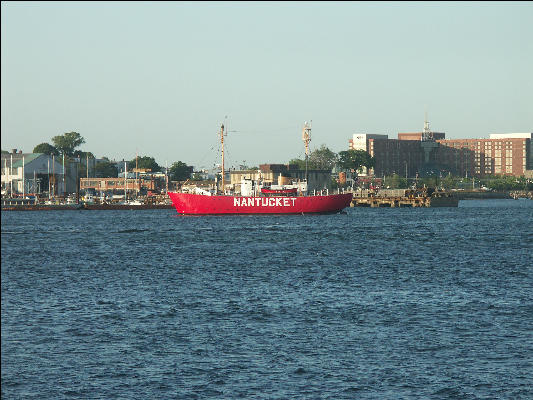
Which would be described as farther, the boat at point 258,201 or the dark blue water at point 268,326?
the boat at point 258,201

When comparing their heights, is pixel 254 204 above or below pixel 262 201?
below

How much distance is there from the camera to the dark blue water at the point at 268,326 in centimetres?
2525

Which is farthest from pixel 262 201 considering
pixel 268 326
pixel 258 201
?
pixel 268 326

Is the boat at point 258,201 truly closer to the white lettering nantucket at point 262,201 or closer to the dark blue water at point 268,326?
the white lettering nantucket at point 262,201

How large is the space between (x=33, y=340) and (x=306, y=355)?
11.8 meters

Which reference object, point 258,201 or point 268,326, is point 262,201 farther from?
point 268,326

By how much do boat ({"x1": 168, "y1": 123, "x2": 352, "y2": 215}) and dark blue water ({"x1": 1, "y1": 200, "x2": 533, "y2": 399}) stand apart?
88.9 meters

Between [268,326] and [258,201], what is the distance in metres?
132

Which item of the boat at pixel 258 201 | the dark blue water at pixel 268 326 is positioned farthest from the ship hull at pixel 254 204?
the dark blue water at pixel 268 326

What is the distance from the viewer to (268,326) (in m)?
35.7

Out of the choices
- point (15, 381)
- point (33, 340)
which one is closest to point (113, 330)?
point (33, 340)

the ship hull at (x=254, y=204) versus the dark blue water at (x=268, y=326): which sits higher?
the ship hull at (x=254, y=204)

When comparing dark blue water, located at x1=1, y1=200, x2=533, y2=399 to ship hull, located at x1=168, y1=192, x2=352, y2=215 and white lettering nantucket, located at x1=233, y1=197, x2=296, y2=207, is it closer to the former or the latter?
white lettering nantucket, located at x1=233, y1=197, x2=296, y2=207

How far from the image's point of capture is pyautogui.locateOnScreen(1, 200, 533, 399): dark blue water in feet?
82.8
